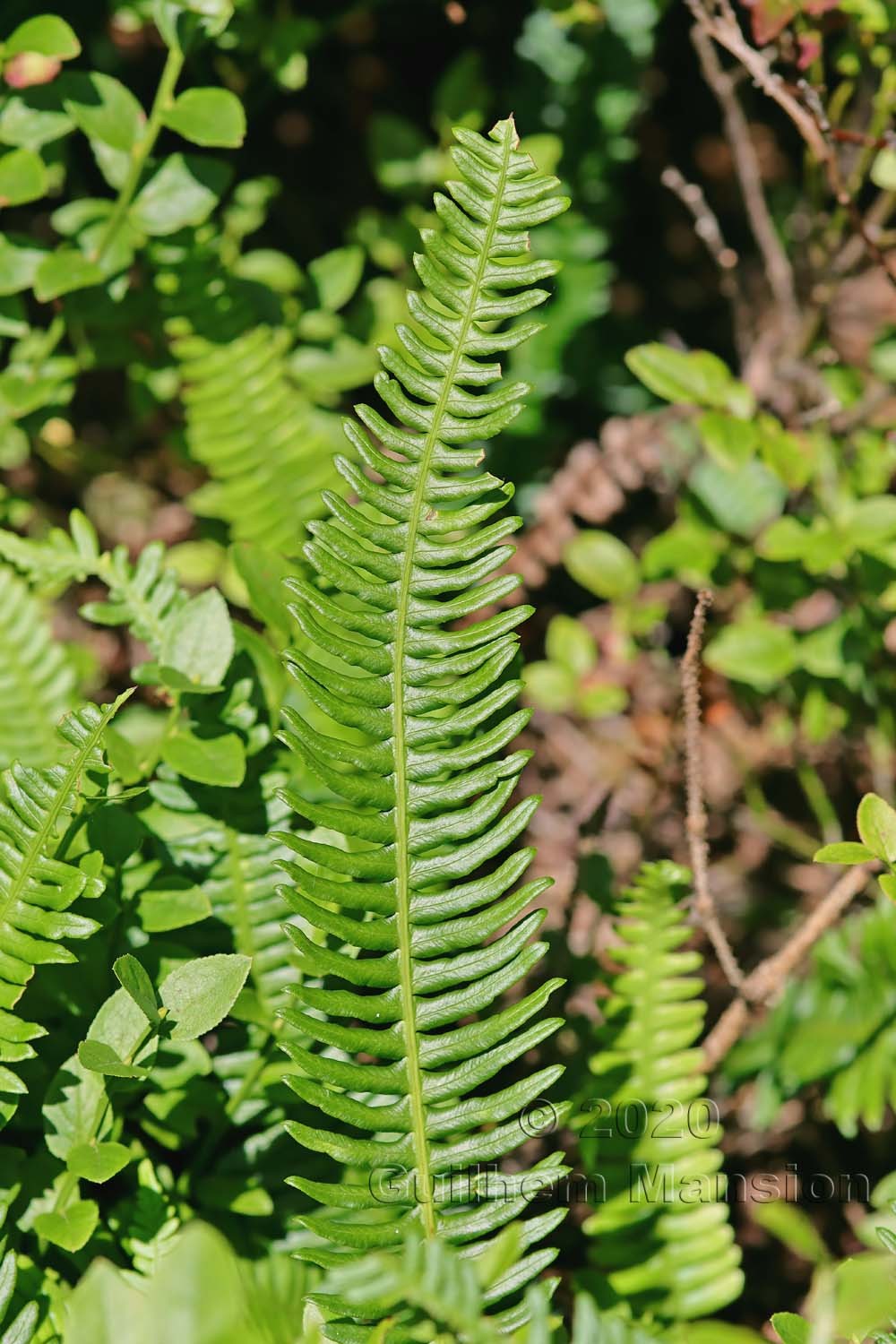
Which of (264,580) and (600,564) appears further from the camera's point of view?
(600,564)

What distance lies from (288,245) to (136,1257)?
2010mm

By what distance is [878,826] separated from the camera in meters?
1.36

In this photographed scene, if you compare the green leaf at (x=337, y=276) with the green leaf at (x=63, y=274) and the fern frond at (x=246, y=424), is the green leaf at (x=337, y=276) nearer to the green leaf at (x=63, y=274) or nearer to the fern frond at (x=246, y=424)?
the fern frond at (x=246, y=424)

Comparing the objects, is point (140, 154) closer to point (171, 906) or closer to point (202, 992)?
point (171, 906)

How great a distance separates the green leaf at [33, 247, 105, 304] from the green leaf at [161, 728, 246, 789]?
27.3 inches

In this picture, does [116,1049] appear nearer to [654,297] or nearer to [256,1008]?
[256,1008]

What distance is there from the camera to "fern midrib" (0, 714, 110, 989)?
46.0 inches

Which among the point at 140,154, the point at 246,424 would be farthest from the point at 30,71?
the point at 246,424

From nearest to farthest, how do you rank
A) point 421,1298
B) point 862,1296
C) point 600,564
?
1. point 421,1298
2. point 862,1296
3. point 600,564

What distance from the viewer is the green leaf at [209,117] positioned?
5.49 feet

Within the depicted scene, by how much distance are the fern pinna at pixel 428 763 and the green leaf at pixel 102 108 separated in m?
0.72

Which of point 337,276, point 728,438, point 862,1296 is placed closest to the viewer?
point 862,1296

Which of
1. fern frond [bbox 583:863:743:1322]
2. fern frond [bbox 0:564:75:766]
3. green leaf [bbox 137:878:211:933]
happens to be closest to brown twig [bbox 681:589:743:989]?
fern frond [bbox 583:863:743:1322]

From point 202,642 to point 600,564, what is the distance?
1014 millimetres
